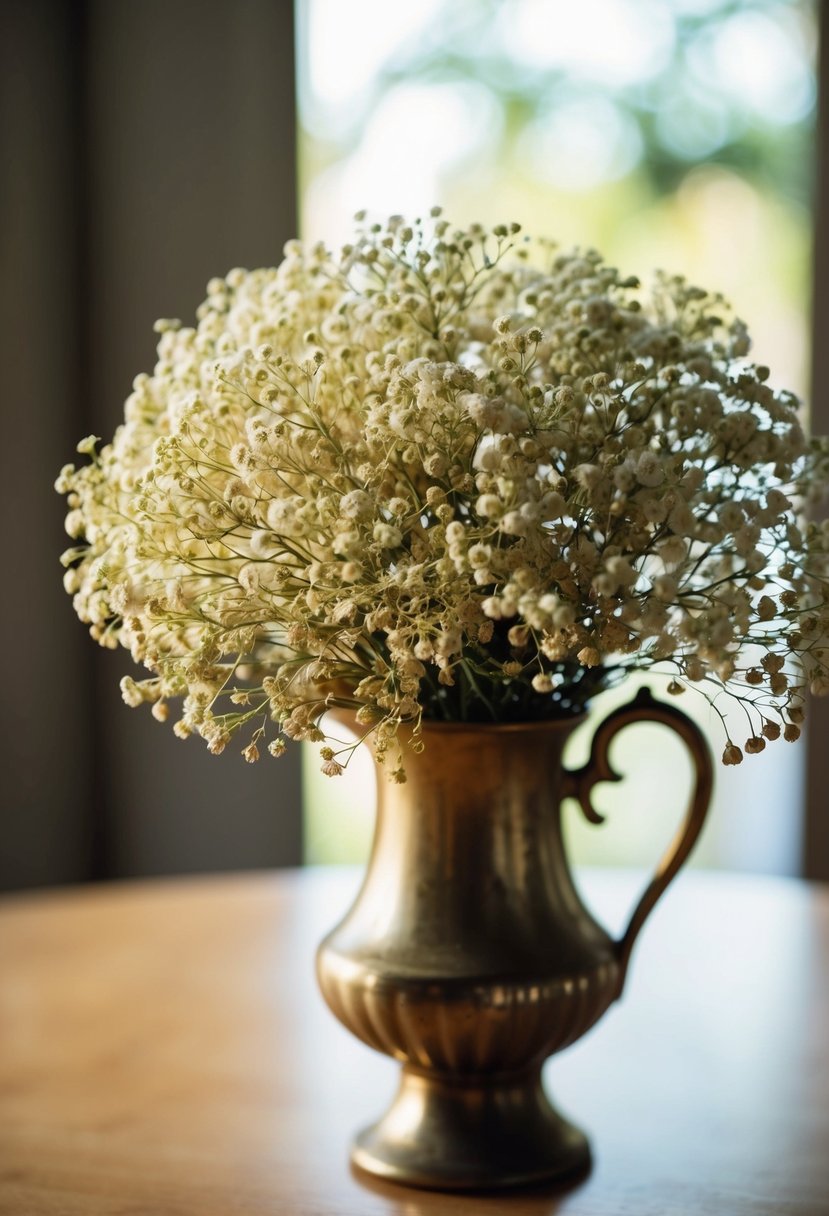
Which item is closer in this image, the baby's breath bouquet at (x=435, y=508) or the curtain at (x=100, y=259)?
the baby's breath bouquet at (x=435, y=508)

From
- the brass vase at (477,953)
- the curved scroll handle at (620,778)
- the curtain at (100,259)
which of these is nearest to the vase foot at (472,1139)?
the brass vase at (477,953)

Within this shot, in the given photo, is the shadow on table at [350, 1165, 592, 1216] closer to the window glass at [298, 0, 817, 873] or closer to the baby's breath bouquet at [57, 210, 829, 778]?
the baby's breath bouquet at [57, 210, 829, 778]

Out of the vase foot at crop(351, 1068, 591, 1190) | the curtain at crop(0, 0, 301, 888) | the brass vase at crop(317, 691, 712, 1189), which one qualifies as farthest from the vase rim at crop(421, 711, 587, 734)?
the curtain at crop(0, 0, 301, 888)

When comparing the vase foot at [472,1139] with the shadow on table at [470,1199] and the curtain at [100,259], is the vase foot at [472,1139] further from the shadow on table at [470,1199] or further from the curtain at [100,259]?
the curtain at [100,259]

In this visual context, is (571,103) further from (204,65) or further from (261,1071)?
(261,1071)

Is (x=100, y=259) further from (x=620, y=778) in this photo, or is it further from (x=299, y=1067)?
(x=620, y=778)

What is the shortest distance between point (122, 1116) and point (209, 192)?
2.00m

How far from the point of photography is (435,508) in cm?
73

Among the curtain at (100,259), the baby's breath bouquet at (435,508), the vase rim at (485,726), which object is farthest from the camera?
the curtain at (100,259)

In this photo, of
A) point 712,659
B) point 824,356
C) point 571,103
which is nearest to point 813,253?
point 824,356

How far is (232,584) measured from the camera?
83cm

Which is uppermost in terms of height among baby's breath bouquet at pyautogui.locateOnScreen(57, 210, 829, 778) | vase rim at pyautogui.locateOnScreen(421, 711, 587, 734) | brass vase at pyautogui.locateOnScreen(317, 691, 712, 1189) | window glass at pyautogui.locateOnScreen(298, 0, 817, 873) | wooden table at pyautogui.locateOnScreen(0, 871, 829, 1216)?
window glass at pyautogui.locateOnScreen(298, 0, 817, 873)

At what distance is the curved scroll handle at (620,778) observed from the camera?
883 millimetres

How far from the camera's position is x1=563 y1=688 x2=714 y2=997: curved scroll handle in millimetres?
883
